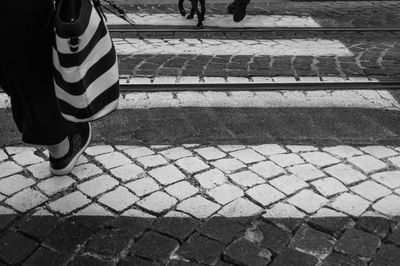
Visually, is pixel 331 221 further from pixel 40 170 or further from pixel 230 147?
pixel 40 170

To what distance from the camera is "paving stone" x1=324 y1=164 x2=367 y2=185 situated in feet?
11.0

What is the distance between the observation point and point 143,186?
325 centimetres

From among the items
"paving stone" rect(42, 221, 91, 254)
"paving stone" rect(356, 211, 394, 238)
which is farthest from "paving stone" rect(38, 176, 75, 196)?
"paving stone" rect(356, 211, 394, 238)

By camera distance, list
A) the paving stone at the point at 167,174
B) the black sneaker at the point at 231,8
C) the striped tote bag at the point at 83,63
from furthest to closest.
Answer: the black sneaker at the point at 231,8
the paving stone at the point at 167,174
the striped tote bag at the point at 83,63

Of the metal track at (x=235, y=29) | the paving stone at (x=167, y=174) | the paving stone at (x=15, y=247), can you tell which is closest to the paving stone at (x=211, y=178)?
the paving stone at (x=167, y=174)

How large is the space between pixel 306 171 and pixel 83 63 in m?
1.71

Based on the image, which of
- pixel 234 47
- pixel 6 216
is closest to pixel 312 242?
pixel 6 216

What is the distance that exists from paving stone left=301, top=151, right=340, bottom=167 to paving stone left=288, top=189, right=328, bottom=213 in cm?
44

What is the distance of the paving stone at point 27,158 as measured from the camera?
355cm

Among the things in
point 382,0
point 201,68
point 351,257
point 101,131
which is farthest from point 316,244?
point 382,0

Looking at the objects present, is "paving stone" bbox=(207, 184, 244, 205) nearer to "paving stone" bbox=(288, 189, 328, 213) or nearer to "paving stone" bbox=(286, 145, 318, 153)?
"paving stone" bbox=(288, 189, 328, 213)

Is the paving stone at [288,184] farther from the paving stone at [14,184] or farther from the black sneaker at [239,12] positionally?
the black sneaker at [239,12]

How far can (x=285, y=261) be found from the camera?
258 centimetres

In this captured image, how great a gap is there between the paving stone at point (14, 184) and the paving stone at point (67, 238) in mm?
530
